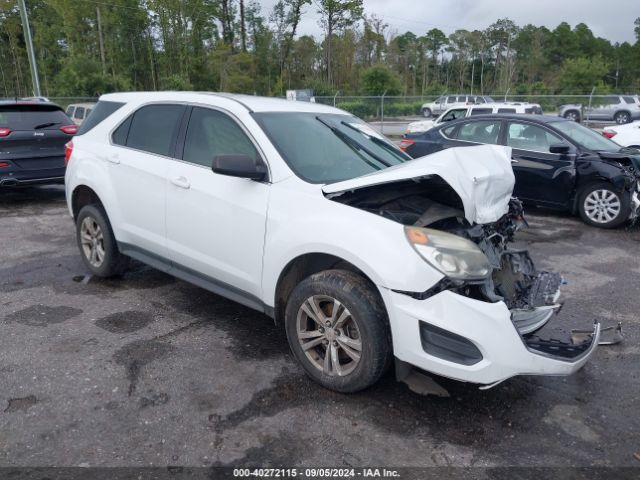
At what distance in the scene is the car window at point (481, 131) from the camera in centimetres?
868

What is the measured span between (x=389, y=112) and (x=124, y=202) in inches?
1025

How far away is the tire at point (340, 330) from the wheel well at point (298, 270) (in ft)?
0.42

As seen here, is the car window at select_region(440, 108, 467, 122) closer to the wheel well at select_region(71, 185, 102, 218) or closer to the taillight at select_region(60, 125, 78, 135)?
the taillight at select_region(60, 125, 78, 135)

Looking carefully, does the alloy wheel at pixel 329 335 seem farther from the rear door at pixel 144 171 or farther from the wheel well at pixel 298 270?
the rear door at pixel 144 171

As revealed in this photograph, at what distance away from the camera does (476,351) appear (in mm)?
2781

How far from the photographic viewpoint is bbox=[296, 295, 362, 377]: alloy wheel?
3.15 meters

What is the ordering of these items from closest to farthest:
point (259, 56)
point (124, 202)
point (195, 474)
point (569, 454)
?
point (195, 474) → point (569, 454) → point (124, 202) → point (259, 56)

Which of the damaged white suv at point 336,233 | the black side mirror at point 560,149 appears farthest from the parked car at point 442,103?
the damaged white suv at point 336,233

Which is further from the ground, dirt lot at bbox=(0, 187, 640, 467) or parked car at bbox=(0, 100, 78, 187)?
parked car at bbox=(0, 100, 78, 187)

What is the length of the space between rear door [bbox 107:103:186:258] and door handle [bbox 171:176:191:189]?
0.15 meters

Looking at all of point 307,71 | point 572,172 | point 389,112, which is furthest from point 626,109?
point 307,71

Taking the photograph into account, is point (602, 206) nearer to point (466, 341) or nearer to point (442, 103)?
point (466, 341)

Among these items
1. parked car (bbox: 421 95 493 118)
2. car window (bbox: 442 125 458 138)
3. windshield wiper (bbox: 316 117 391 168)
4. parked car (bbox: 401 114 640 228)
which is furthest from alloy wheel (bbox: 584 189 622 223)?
parked car (bbox: 421 95 493 118)

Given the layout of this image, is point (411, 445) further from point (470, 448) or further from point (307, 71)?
point (307, 71)
